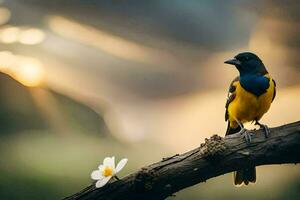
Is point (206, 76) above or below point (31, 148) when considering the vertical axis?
above

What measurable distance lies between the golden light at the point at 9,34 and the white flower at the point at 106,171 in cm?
→ 46

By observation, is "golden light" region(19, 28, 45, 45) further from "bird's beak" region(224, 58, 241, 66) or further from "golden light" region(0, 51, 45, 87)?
"bird's beak" region(224, 58, 241, 66)

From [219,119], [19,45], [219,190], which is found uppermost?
[19,45]

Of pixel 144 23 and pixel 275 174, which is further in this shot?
pixel 144 23

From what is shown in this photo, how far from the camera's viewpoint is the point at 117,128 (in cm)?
167

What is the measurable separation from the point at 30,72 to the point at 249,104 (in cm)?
63

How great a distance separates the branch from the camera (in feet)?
4.44

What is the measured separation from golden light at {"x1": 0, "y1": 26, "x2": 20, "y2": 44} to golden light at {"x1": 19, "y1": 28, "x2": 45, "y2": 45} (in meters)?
0.02

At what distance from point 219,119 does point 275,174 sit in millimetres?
209

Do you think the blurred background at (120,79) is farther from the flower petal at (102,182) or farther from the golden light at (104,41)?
the flower petal at (102,182)

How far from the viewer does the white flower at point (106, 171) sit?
1.46 meters

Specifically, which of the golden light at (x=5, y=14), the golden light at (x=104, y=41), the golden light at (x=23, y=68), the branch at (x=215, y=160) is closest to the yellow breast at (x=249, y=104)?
the branch at (x=215, y=160)

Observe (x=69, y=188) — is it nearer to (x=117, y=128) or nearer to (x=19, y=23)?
(x=117, y=128)

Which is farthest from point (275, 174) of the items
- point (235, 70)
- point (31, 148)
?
point (31, 148)
